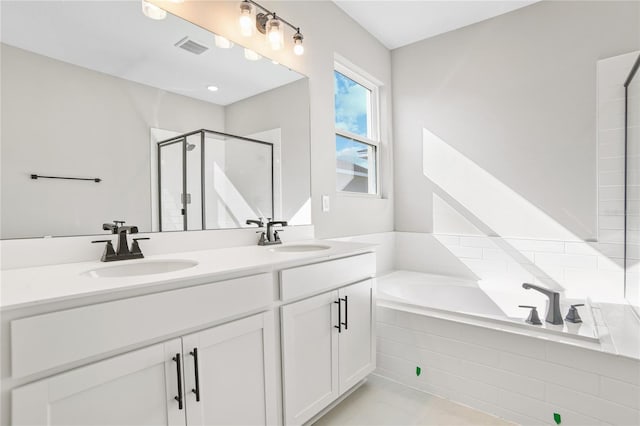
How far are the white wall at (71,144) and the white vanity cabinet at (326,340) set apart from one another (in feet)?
2.62

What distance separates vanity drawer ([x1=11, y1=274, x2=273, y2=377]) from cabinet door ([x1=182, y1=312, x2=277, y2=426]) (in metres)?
0.07

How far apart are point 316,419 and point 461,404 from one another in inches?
33.5

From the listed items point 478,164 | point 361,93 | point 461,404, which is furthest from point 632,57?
point 461,404

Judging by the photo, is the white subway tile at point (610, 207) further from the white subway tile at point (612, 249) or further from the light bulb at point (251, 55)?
the light bulb at point (251, 55)

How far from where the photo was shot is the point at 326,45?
2.36m

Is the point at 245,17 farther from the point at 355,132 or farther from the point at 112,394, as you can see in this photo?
the point at 112,394

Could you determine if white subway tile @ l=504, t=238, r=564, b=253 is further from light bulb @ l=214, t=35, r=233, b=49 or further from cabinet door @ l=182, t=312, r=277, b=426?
light bulb @ l=214, t=35, r=233, b=49

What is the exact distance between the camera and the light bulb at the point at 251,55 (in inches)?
71.9

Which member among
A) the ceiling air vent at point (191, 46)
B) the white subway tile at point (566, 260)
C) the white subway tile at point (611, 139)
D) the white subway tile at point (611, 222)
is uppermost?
the ceiling air vent at point (191, 46)

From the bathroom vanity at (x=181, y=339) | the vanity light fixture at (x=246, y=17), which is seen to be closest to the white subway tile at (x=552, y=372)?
the bathroom vanity at (x=181, y=339)

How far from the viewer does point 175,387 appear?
0.99 m

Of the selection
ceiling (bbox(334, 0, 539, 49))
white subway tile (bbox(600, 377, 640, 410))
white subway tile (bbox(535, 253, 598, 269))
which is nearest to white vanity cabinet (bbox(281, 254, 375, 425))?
white subway tile (bbox(600, 377, 640, 410))

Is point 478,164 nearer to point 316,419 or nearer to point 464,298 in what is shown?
point 464,298

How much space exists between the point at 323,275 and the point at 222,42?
1.33 meters
